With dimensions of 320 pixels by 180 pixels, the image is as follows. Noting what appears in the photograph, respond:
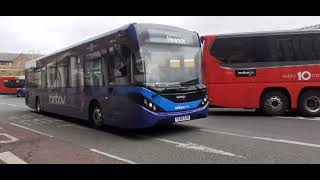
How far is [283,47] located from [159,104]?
6028 millimetres

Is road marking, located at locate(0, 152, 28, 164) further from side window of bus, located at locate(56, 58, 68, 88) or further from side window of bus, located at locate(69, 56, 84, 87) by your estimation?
side window of bus, located at locate(56, 58, 68, 88)

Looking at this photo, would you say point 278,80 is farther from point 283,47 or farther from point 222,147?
point 222,147

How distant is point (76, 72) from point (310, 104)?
7.92 metres

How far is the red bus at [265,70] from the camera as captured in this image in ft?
44.0

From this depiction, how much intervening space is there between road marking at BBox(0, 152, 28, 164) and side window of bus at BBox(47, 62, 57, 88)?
748 centimetres

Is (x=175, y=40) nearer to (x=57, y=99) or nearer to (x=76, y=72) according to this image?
(x=76, y=72)

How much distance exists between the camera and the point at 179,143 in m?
8.99

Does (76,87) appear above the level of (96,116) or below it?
above

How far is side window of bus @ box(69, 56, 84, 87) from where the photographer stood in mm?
12914

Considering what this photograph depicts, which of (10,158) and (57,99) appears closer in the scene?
(10,158)

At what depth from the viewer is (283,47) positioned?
13617 mm

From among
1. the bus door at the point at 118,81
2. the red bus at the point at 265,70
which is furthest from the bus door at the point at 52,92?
the red bus at the point at 265,70

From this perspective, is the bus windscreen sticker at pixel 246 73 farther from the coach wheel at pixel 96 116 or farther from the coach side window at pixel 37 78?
the coach side window at pixel 37 78

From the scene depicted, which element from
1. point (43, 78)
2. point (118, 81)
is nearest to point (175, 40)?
point (118, 81)
